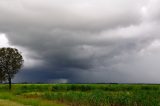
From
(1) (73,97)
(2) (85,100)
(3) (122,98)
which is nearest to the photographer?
(3) (122,98)

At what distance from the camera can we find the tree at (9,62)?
352 feet

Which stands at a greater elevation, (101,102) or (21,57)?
(21,57)

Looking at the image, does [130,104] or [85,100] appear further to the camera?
[85,100]

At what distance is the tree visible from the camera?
107312 mm

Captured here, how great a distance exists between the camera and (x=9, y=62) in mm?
107375

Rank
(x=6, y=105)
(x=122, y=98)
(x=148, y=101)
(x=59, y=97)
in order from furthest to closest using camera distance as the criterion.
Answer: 1. (x=59, y=97)
2. (x=122, y=98)
3. (x=148, y=101)
4. (x=6, y=105)

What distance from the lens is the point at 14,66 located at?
108m

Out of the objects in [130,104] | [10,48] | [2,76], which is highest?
[10,48]

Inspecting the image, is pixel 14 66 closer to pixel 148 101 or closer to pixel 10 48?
pixel 10 48

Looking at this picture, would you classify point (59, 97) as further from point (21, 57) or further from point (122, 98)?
point (21, 57)

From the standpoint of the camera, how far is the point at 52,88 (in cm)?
10881

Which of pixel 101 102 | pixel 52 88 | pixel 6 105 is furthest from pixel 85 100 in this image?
pixel 52 88

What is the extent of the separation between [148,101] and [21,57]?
72.5m

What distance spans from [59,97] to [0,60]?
53.8 metres
